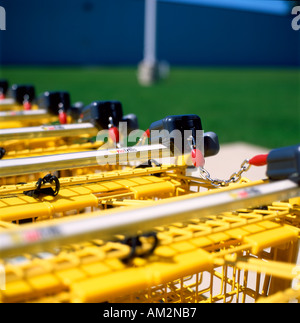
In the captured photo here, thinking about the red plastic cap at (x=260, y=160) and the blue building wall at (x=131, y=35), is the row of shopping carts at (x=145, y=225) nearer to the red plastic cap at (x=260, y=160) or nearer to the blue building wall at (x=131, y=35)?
the red plastic cap at (x=260, y=160)

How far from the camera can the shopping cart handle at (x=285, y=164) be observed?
1.61 meters

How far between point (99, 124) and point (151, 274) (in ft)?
6.19

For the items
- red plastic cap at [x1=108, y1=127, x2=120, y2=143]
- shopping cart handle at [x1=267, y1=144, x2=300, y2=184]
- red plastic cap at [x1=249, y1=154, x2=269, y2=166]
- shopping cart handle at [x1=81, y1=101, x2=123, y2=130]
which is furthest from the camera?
shopping cart handle at [x1=81, y1=101, x2=123, y2=130]

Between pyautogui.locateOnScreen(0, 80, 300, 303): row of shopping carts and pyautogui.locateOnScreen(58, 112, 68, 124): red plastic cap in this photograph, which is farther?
pyautogui.locateOnScreen(58, 112, 68, 124): red plastic cap

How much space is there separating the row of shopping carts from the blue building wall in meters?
32.7

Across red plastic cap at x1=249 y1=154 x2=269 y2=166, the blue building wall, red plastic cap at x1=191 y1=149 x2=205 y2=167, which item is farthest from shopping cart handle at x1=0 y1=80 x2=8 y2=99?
the blue building wall

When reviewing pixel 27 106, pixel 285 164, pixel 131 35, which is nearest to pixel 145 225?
pixel 285 164

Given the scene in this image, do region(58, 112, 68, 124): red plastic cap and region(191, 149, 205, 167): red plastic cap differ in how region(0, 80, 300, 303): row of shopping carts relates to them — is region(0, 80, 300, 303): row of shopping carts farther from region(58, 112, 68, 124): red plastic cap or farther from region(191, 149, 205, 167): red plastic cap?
region(58, 112, 68, 124): red plastic cap

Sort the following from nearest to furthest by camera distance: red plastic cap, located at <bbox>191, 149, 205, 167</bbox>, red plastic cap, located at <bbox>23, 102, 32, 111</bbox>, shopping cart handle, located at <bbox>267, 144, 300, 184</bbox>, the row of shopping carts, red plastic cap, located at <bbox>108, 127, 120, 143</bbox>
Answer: the row of shopping carts, shopping cart handle, located at <bbox>267, 144, 300, 184</bbox>, red plastic cap, located at <bbox>191, 149, 205, 167</bbox>, red plastic cap, located at <bbox>108, 127, 120, 143</bbox>, red plastic cap, located at <bbox>23, 102, 32, 111</bbox>

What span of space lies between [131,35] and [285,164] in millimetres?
39972

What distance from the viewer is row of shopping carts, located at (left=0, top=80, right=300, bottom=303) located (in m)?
1.22

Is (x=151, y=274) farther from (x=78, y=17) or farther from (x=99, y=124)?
(x=78, y=17)
